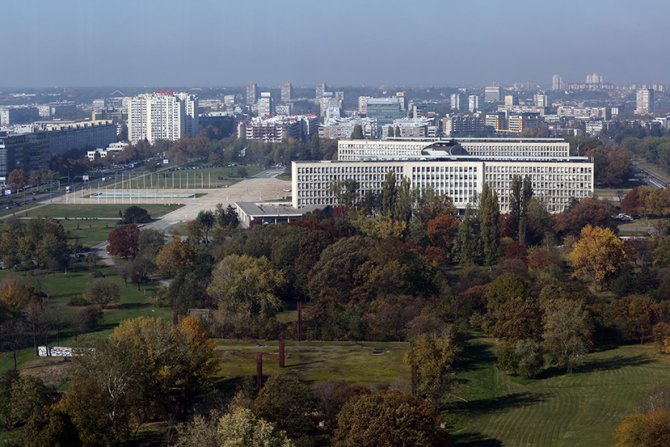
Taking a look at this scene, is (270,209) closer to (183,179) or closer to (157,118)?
(183,179)

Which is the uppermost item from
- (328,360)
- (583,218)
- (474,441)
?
(583,218)

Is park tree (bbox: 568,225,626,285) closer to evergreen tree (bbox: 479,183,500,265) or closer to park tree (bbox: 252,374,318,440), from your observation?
evergreen tree (bbox: 479,183,500,265)

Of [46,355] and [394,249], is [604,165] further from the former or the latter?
[46,355]

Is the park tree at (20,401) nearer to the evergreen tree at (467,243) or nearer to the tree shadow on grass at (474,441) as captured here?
the tree shadow on grass at (474,441)

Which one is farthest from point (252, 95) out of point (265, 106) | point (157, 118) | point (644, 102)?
point (157, 118)

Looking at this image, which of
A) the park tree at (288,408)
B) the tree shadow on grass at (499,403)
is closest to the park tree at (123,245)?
the tree shadow on grass at (499,403)

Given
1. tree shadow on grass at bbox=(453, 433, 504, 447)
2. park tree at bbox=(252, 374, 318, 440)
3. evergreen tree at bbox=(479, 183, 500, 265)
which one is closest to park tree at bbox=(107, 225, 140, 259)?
evergreen tree at bbox=(479, 183, 500, 265)
